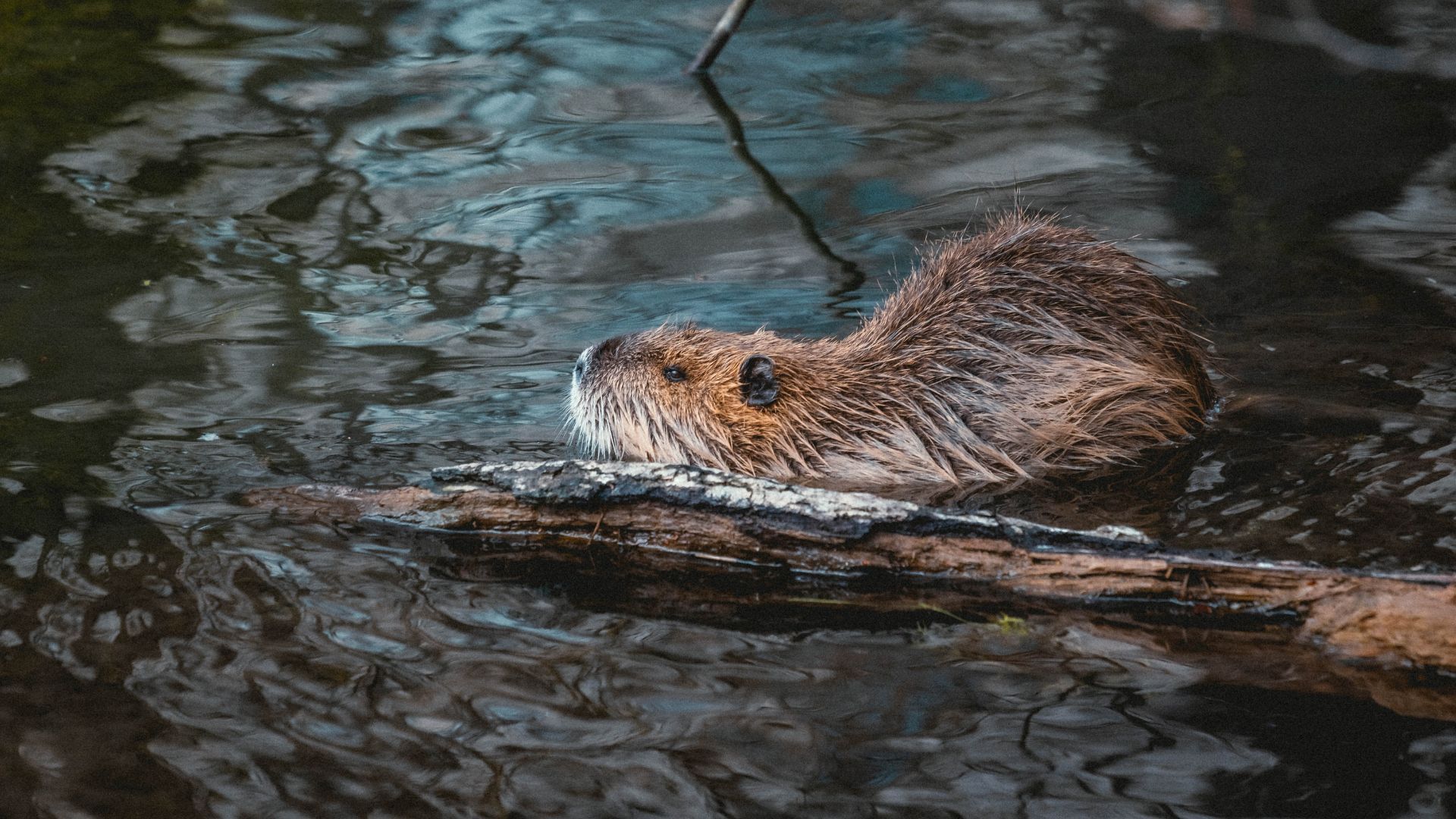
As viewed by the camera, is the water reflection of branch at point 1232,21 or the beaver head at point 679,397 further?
the water reflection of branch at point 1232,21

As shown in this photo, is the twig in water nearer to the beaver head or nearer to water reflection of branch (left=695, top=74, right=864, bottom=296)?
water reflection of branch (left=695, top=74, right=864, bottom=296)

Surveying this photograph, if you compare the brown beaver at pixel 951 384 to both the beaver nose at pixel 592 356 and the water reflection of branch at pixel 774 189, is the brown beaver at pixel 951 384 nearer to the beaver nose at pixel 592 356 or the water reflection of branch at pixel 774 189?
the beaver nose at pixel 592 356

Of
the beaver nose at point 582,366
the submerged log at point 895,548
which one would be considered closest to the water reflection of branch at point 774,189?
the beaver nose at point 582,366

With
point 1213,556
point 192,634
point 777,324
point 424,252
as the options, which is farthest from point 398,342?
point 1213,556

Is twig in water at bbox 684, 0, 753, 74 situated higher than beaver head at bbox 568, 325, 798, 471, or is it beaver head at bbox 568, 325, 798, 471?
twig in water at bbox 684, 0, 753, 74

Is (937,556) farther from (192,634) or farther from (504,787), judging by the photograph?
(192,634)

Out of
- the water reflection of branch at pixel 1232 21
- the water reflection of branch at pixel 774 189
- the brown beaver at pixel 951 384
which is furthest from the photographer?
the water reflection of branch at pixel 1232 21

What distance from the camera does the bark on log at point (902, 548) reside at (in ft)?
8.13

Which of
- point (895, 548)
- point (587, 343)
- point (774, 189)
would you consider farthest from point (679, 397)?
point (774, 189)

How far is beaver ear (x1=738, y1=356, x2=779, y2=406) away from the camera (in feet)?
12.1

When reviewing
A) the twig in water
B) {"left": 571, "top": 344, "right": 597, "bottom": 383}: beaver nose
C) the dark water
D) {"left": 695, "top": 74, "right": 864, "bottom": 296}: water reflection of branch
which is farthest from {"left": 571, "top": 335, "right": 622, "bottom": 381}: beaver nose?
the twig in water

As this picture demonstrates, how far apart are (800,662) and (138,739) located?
1.23 metres

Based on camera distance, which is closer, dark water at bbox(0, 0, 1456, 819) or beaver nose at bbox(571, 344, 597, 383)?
dark water at bbox(0, 0, 1456, 819)

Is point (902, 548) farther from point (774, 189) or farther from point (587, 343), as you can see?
point (774, 189)
